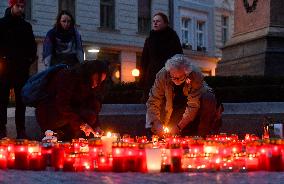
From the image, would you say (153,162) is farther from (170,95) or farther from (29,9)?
A: (29,9)

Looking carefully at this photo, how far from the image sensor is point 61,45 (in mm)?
9234

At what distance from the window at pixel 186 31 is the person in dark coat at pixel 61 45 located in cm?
2928

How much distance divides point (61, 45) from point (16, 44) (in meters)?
0.58

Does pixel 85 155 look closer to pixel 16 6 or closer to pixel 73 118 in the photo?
pixel 73 118

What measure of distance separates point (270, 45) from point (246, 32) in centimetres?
108

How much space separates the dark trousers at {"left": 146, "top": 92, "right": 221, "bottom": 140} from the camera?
761cm

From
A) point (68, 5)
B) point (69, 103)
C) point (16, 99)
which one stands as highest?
point (68, 5)

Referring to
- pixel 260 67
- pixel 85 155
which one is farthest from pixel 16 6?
pixel 260 67

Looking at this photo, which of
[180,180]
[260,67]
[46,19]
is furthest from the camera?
[46,19]

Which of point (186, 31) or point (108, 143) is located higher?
point (186, 31)

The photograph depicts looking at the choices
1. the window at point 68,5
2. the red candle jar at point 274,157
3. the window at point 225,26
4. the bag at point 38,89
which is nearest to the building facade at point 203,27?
the window at point 225,26

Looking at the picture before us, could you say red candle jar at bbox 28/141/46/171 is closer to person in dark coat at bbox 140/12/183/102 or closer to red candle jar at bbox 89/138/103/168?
red candle jar at bbox 89/138/103/168

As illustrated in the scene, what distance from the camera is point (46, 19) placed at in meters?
31.6

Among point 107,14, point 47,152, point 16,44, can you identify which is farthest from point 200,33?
point 47,152
